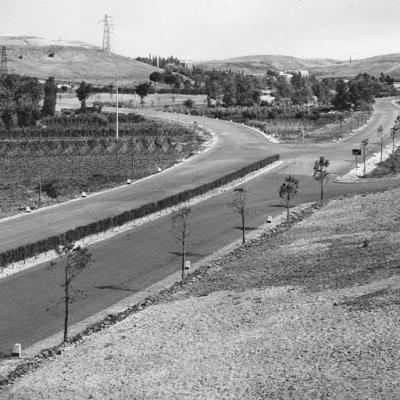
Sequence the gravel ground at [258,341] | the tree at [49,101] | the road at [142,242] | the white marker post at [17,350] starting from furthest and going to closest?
the tree at [49,101], the road at [142,242], the white marker post at [17,350], the gravel ground at [258,341]

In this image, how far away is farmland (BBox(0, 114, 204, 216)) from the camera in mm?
68638

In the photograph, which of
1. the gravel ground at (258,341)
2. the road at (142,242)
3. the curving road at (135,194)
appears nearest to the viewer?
the gravel ground at (258,341)

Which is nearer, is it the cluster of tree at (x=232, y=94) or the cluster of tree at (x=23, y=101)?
the cluster of tree at (x=23, y=101)

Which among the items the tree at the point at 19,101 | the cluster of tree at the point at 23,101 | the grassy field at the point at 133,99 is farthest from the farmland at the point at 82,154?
the grassy field at the point at 133,99

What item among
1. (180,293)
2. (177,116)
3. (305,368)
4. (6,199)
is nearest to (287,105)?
(177,116)

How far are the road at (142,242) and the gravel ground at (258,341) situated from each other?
10.9ft

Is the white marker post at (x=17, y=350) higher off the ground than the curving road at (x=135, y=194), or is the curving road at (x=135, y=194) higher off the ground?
the curving road at (x=135, y=194)

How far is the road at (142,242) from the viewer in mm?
32062

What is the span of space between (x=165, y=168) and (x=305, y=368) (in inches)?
2282

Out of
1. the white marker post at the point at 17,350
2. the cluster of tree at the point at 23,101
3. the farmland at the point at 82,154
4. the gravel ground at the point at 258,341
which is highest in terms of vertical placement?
the cluster of tree at the point at 23,101

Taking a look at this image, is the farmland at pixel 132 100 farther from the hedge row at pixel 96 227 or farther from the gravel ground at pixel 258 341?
the gravel ground at pixel 258 341

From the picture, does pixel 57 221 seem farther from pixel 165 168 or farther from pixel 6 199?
pixel 165 168

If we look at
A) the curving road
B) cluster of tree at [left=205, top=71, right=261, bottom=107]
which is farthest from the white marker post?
cluster of tree at [left=205, top=71, right=261, bottom=107]

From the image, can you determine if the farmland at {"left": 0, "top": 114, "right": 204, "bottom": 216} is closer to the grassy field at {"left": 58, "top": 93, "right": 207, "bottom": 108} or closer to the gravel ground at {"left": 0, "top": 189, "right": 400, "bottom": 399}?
the gravel ground at {"left": 0, "top": 189, "right": 400, "bottom": 399}
